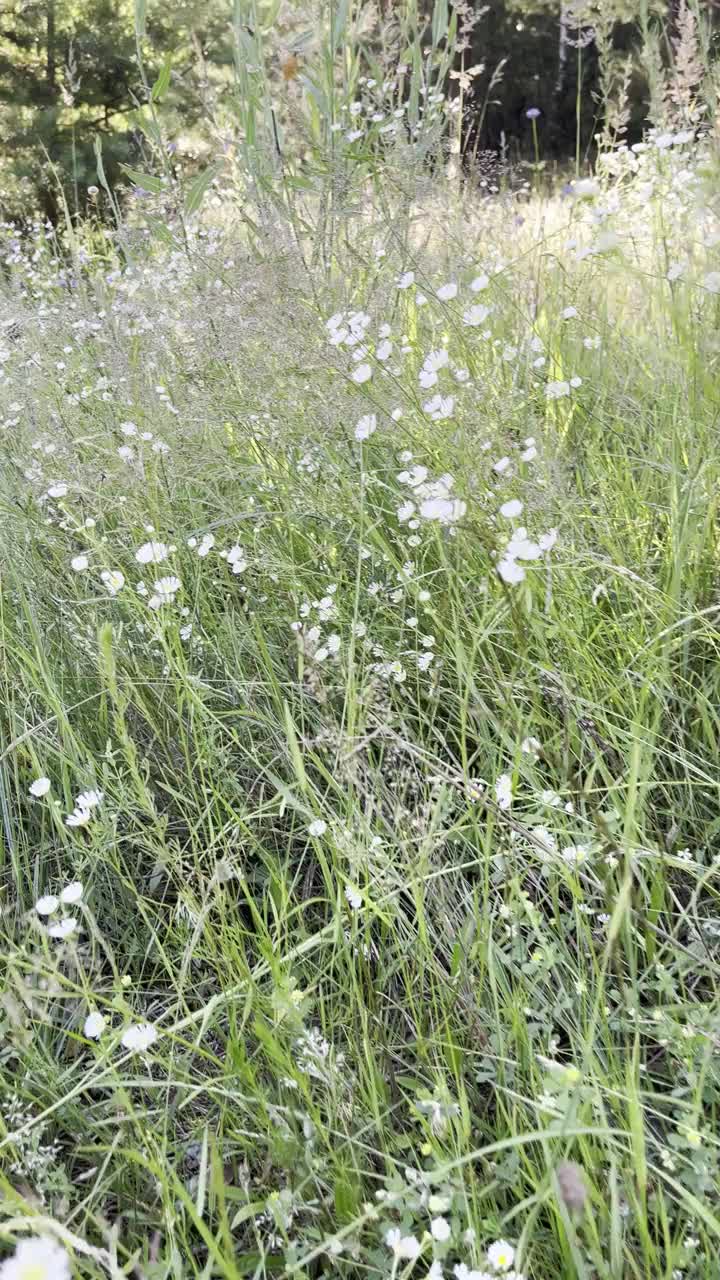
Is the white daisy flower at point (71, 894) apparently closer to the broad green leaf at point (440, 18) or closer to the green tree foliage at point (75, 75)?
the broad green leaf at point (440, 18)

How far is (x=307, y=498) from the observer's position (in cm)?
148

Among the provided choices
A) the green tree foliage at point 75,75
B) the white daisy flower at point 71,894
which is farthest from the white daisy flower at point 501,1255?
the green tree foliage at point 75,75

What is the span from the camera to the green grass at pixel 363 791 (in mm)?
753

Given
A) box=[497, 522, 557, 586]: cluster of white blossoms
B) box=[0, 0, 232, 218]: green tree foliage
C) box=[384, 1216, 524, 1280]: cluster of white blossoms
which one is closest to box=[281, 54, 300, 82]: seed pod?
box=[497, 522, 557, 586]: cluster of white blossoms

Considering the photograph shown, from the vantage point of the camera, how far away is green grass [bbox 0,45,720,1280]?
2.47 ft

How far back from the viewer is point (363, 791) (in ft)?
2.81

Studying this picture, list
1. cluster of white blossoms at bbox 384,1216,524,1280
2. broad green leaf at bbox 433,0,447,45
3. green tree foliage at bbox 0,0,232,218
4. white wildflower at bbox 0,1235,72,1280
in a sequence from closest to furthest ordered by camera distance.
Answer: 1. white wildflower at bbox 0,1235,72,1280
2. cluster of white blossoms at bbox 384,1216,524,1280
3. broad green leaf at bbox 433,0,447,45
4. green tree foliage at bbox 0,0,232,218

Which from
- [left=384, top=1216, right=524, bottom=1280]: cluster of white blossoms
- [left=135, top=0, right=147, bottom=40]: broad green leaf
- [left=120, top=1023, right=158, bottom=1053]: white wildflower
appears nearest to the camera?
[left=384, top=1216, right=524, bottom=1280]: cluster of white blossoms

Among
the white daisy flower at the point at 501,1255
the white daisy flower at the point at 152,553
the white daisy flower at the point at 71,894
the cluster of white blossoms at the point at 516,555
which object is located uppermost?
the cluster of white blossoms at the point at 516,555

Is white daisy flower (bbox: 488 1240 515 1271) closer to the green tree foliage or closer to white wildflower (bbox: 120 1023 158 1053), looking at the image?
white wildflower (bbox: 120 1023 158 1053)

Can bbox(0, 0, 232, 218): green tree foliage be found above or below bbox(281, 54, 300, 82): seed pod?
above

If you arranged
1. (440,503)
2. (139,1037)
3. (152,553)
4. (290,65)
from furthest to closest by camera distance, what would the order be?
(290,65) → (152,553) → (440,503) → (139,1037)

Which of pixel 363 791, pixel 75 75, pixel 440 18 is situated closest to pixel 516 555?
pixel 363 791

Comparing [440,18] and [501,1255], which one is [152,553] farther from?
[440,18]
